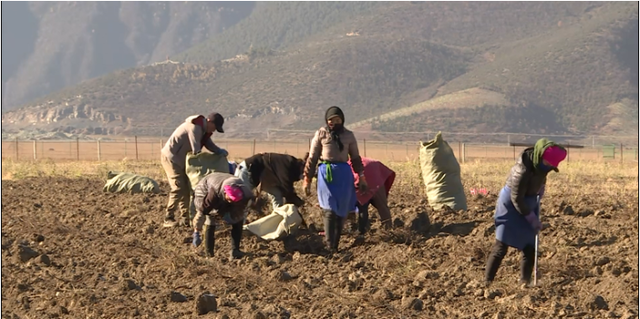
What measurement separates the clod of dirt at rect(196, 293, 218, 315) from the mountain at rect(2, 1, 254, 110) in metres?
163

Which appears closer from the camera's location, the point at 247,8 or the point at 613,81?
the point at 613,81

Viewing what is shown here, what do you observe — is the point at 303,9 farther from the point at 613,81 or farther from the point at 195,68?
the point at 613,81

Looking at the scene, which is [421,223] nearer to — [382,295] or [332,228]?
[332,228]

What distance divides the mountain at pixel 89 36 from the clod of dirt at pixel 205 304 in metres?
163

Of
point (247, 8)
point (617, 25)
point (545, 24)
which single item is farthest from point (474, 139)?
point (247, 8)

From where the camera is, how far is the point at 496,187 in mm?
19250

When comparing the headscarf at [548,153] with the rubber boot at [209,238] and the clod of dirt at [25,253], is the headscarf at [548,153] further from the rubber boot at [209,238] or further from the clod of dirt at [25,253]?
the clod of dirt at [25,253]

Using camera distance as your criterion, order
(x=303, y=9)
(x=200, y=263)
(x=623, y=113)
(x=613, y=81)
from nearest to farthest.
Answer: (x=200, y=263), (x=623, y=113), (x=613, y=81), (x=303, y=9)

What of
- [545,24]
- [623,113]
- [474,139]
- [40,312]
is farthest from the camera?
[545,24]

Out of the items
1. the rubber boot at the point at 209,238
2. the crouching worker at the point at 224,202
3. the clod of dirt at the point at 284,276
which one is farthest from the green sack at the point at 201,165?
the clod of dirt at the point at 284,276

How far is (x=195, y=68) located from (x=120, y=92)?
10803mm

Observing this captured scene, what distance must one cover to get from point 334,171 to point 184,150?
230 cm

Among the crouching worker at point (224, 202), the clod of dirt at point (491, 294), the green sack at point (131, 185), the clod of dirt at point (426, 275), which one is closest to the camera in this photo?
the clod of dirt at point (491, 294)

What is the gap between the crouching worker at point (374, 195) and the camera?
1183 cm
